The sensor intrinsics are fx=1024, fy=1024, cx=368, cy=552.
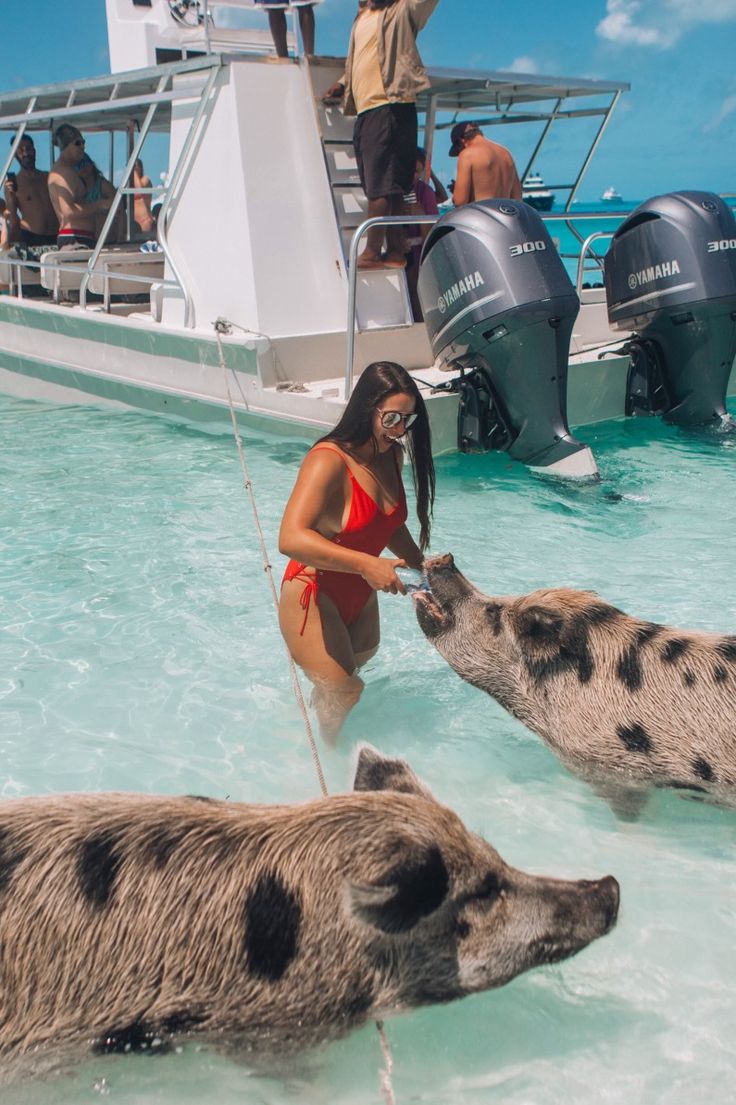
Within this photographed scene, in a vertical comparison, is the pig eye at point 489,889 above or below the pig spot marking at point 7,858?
below

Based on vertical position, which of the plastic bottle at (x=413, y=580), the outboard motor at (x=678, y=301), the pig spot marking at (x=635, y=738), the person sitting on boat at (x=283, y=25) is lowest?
the pig spot marking at (x=635, y=738)

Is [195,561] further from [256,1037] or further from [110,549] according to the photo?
[256,1037]

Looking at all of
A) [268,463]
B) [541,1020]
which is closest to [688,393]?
[268,463]

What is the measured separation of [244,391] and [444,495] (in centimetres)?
223

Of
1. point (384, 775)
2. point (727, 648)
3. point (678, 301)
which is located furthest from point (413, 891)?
point (678, 301)

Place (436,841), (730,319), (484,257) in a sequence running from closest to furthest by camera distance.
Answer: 1. (436,841)
2. (484,257)
3. (730,319)

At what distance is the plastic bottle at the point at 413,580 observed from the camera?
13.1 ft

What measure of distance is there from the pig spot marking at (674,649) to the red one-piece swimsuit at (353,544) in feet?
3.81

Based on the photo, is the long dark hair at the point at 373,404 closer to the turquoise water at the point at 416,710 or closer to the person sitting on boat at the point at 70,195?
the turquoise water at the point at 416,710

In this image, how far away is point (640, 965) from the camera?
126 inches

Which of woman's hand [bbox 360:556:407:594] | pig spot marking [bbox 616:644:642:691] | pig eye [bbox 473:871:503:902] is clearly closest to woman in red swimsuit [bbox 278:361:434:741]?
woman's hand [bbox 360:556:407:594]

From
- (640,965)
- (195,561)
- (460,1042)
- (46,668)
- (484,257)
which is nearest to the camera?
(460,1042)

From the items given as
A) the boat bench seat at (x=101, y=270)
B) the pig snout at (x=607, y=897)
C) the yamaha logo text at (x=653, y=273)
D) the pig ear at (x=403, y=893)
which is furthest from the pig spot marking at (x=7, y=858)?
the boat bench seat at (x=101, y=270)

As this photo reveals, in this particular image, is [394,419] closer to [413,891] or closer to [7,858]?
[413,891]
